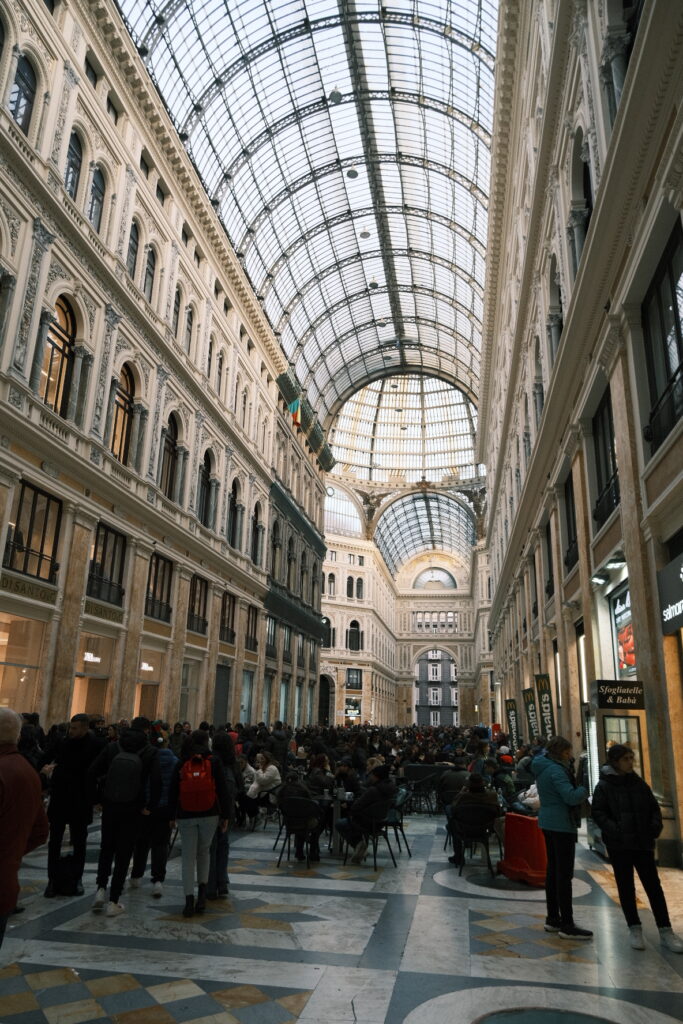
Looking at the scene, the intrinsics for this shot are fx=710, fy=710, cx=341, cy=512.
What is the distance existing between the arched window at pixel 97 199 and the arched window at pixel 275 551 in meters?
17.9

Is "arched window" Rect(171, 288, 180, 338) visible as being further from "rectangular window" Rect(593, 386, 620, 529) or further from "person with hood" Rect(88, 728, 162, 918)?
"person with hood" Rect(88, 728, 162, 918)

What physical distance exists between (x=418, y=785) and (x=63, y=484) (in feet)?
32.0

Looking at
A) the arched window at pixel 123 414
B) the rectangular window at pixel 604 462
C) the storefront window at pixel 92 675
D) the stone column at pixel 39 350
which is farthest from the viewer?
the arched window at pixel 123 414

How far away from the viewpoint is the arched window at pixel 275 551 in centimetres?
3362

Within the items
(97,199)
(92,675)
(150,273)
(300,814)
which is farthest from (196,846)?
(150,273)

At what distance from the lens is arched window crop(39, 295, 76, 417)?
15422 mm

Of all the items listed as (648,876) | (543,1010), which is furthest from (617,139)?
(543,1010)

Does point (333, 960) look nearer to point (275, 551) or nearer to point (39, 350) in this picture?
point (39, 350)

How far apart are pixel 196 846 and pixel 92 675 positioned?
1154cm

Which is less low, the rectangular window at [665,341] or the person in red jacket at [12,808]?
the rectangular window at [665,341]

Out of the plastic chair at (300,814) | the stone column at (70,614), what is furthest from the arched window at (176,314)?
the plastic chair at (300,814)

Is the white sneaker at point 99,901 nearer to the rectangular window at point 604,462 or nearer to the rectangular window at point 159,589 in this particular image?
the rectangular window at point 604,462

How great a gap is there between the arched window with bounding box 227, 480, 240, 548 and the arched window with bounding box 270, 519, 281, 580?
4950 mm

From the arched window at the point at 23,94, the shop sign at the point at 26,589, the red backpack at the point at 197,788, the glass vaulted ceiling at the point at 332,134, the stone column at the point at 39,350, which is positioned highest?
the glass vaulted ceiling at the point at 332,134
